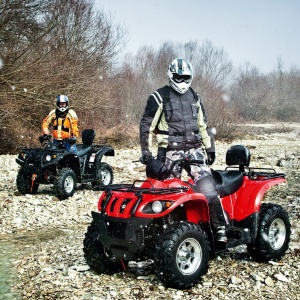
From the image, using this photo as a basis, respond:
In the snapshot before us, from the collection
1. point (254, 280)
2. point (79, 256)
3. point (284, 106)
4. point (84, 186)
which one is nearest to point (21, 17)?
point (84, 186)

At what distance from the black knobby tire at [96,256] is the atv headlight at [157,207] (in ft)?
2.55

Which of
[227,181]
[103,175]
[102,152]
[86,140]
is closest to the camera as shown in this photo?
[227,181]

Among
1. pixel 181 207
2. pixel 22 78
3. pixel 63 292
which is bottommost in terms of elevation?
pixel 63 292

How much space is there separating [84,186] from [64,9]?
1663cm

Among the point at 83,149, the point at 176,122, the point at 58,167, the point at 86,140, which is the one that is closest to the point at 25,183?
the point at 58,167

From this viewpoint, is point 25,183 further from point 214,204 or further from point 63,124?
point 214,204

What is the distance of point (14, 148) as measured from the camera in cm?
2270

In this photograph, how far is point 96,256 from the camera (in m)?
5.29

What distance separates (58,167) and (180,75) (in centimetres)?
597

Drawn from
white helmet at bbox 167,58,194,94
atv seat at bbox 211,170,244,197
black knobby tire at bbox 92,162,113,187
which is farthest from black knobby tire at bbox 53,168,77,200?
white helmet at bbox 167,58,194,94

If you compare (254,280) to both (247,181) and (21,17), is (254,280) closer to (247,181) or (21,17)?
(247,181)

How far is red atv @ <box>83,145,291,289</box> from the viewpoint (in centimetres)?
482

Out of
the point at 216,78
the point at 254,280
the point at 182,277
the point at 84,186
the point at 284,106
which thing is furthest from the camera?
the point at 284,106

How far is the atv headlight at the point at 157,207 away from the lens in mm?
4848
